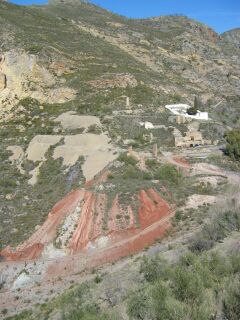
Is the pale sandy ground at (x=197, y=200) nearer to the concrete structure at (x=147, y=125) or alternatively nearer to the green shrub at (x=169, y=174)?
the green shrub at (x=169, y=174)

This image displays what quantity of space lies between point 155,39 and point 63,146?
5748 cm

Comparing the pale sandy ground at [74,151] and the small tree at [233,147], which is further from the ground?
the small tree at [233,147]

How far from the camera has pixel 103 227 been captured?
2839 centimetres

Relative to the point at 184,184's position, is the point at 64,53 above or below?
above

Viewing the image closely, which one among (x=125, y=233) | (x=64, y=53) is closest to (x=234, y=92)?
(x=64, y=53)

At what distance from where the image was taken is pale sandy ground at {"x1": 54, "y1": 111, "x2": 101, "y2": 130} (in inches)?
1737

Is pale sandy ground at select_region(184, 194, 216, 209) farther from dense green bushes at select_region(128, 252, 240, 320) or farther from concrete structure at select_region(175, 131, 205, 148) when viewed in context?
dense green bushes at select_region(128, 252, 240, 320)

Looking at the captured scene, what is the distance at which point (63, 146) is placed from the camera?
39969 millimetres

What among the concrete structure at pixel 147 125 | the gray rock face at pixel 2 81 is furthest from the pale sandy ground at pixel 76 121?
the gray rock face at pixel 2 81

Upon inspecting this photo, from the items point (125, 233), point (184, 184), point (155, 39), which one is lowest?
point (125, 233)

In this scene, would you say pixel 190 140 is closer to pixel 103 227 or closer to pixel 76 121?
pixel 76 121

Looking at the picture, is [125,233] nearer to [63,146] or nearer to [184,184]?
[184,184]

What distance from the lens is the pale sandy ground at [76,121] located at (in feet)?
145

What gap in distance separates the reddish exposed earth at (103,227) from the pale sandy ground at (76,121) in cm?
1365
